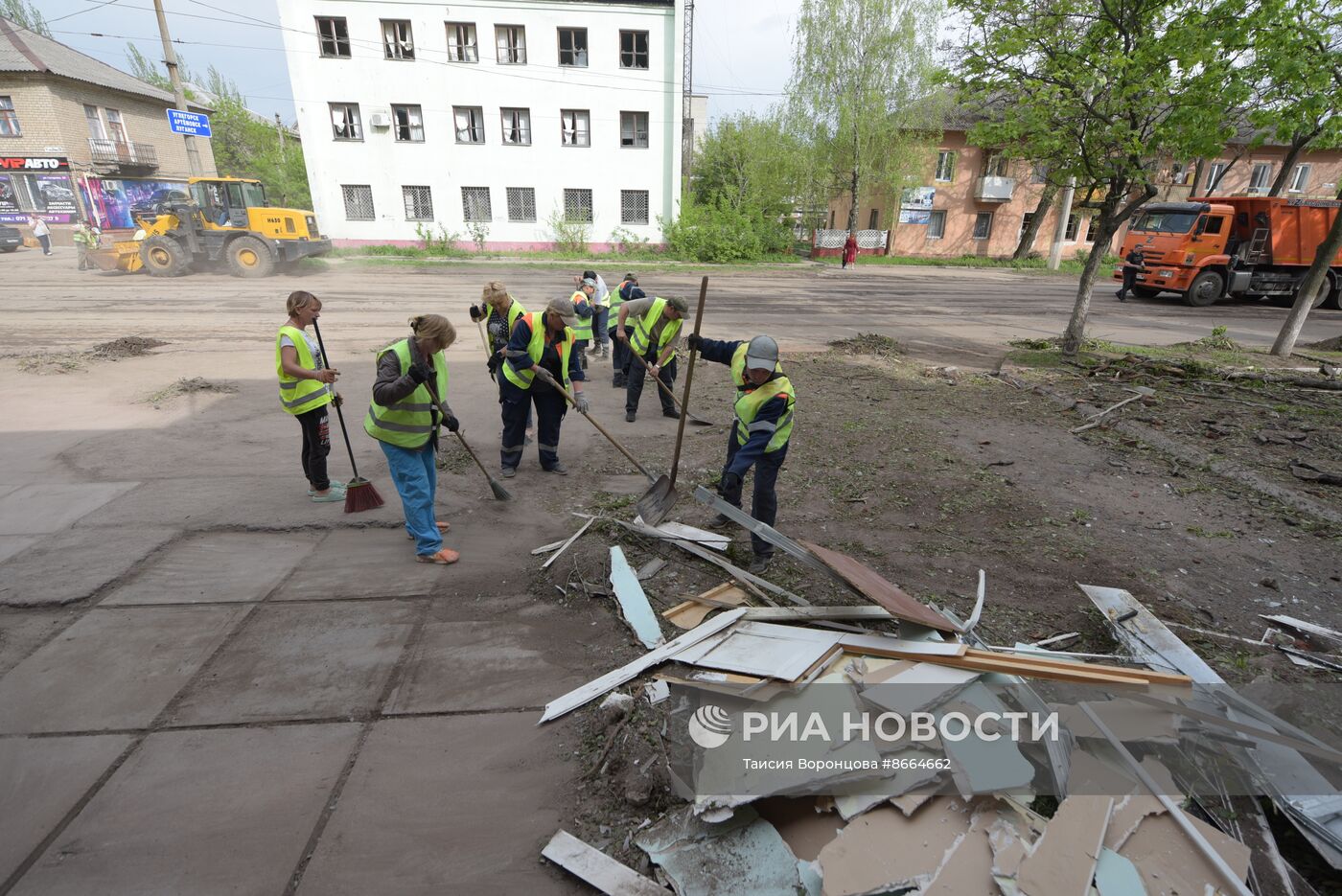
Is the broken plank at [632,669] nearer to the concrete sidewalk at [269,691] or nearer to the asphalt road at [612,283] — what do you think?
the concrete sidewalk at [269,691]

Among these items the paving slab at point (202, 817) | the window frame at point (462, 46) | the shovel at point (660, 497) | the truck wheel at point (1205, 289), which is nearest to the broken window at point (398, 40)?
the window frame at point (462, 46)

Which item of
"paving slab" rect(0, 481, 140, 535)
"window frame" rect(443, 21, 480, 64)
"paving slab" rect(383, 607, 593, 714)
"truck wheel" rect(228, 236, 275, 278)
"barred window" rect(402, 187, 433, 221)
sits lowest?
"paving slab" rect(383, 607, 593, 714)

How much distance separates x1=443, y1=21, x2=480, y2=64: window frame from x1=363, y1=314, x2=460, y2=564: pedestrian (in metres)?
27.2

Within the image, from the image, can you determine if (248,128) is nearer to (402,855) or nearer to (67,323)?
(67,323)

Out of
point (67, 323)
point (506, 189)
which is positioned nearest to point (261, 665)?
point (67, 323)

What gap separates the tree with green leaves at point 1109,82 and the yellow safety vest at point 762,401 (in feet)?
25.5

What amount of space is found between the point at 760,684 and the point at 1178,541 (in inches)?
168

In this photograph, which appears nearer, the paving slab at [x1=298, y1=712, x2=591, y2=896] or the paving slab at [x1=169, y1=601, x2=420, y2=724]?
the paving slab at [x1=298, y1=712, x2=591, y2=896]

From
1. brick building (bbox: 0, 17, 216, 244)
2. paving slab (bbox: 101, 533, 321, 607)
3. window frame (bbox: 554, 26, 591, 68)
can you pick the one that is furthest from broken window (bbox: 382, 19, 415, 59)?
paving slab (bbox: 101, 533, 321, 607)

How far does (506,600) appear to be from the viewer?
4.18 metres

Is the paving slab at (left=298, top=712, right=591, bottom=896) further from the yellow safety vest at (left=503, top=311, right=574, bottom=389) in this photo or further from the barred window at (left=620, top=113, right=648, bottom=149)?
the barred window at (left=620, top=113, right=648, bottom=149)

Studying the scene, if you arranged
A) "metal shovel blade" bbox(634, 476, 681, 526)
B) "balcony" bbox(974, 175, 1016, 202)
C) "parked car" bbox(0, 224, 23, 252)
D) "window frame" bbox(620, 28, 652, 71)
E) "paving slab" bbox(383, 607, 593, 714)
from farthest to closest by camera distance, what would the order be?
1. "balcony" bbox(974, 175, 1016, 202)
2. "parked car" bbox(0, 224, 23, 252)
3. "window frame" bbox(620, 28, 652, 71)
4. "metal shovel blade" bbox(634, 476, 681, 526)
5. "paving slab" bbox(383, 607, 593, 714)

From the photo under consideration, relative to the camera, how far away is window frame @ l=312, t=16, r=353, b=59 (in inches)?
988

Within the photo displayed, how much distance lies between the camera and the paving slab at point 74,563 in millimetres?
4086
